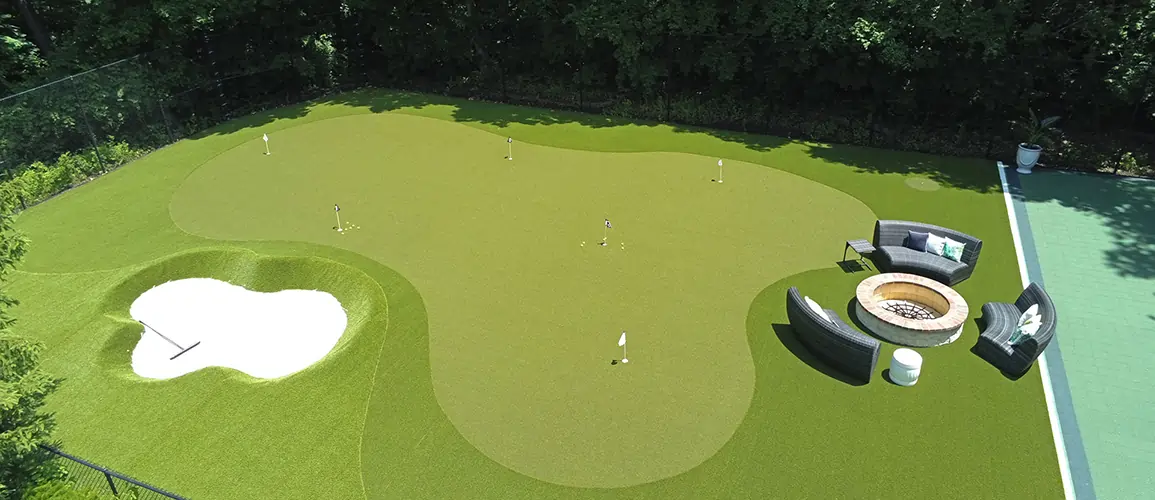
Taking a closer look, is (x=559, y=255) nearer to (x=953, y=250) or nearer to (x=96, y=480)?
(x=953, y=250)

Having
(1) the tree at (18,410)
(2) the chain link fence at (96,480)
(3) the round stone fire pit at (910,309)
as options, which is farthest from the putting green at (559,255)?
(1) the tree at (18,410)

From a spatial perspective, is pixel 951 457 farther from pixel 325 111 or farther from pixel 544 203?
pixel 325 111

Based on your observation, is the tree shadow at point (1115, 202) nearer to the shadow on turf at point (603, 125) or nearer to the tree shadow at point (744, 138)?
the shadow on turf at point (603, 125)

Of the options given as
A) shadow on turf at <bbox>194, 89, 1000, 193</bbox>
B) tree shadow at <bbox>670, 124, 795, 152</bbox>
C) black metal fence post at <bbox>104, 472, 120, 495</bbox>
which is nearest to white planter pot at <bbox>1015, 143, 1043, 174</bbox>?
shadow on turf at <bbox>194, 89, 1000, 193</bbox>

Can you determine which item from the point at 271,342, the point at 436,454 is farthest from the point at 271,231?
the point at 436,454

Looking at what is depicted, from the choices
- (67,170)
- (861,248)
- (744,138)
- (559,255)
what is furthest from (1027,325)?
(67,170)
